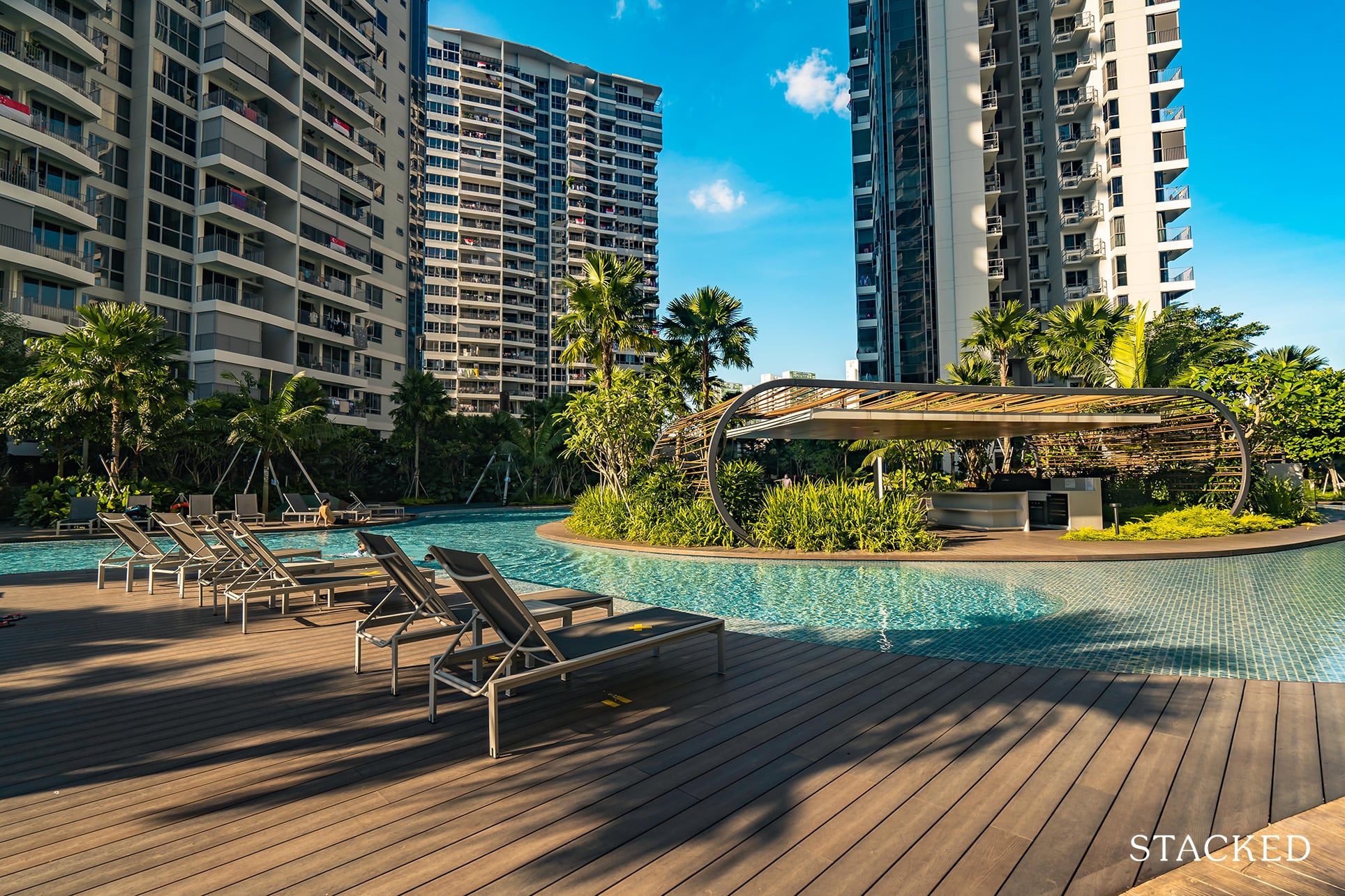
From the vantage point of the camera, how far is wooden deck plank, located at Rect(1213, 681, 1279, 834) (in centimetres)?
267

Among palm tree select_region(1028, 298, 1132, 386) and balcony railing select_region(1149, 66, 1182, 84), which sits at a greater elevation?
balcony railing select_region(1149, 66, 1182, 84)

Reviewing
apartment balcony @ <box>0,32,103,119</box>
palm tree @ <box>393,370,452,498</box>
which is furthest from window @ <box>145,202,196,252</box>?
palm tree @ <box>393,370,452,498</box>

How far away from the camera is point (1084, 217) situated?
135 ft

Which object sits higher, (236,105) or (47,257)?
(236,105)

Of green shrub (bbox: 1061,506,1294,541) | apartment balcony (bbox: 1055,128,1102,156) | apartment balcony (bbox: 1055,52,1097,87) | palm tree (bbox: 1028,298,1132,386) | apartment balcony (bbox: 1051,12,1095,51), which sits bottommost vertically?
green shrub (bbox: 1061,506,1294,541)

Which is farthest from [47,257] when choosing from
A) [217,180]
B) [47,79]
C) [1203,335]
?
[1203,335]

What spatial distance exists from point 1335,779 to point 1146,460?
63.6 ft

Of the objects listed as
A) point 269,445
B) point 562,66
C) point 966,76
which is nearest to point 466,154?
point 562,66

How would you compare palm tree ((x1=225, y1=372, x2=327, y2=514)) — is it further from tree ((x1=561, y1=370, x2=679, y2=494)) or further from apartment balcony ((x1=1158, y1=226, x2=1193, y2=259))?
apartment balcony ((x1=1158, y1=226, x2=1193, y2=259))

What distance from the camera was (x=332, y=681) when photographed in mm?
4598

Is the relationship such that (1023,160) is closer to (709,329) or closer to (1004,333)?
(1004,333)

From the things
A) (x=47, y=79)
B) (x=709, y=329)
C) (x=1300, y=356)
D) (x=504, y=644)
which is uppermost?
(x=47, y=79)

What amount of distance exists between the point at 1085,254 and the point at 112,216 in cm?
5103

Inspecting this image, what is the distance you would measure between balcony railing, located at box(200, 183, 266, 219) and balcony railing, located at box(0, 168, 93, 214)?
4934mm
